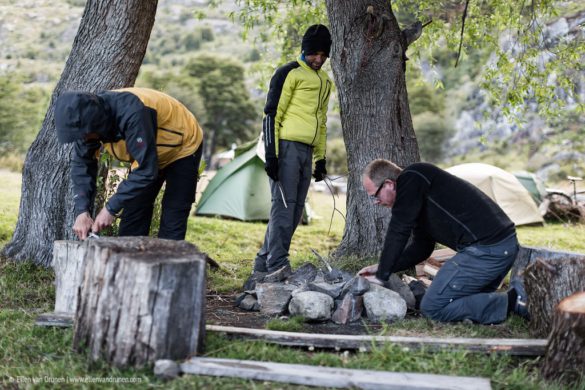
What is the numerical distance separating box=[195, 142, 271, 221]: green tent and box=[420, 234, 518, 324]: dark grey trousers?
7.16 m

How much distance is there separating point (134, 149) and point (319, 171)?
2.47 meters

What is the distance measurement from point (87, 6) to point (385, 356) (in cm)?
442

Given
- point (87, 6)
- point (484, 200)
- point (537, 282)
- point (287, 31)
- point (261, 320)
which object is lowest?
point (261, 320)

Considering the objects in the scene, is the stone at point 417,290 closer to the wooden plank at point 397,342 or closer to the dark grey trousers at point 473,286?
the dark grey trousers at point 473,286

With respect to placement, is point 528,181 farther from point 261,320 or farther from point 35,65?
point 35,65

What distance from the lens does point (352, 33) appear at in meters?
6.11

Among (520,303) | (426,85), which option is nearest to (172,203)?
(520,303)

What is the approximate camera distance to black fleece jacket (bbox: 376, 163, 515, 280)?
4.37 m

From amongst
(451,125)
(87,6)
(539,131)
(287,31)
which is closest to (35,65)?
(451,125)

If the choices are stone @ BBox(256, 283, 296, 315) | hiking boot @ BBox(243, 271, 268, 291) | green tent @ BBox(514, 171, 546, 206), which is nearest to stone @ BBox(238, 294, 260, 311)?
stone @ BBox(256, 283, 296, 315)

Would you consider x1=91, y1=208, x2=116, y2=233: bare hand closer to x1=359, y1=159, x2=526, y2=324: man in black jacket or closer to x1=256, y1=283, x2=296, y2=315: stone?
x1=256, y1=283, x2=296, y2=315: stone

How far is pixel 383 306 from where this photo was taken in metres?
4.49

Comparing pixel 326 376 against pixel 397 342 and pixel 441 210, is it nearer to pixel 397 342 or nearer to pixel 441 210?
pixel 397 342

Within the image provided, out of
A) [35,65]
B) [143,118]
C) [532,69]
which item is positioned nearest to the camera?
[143,118]
